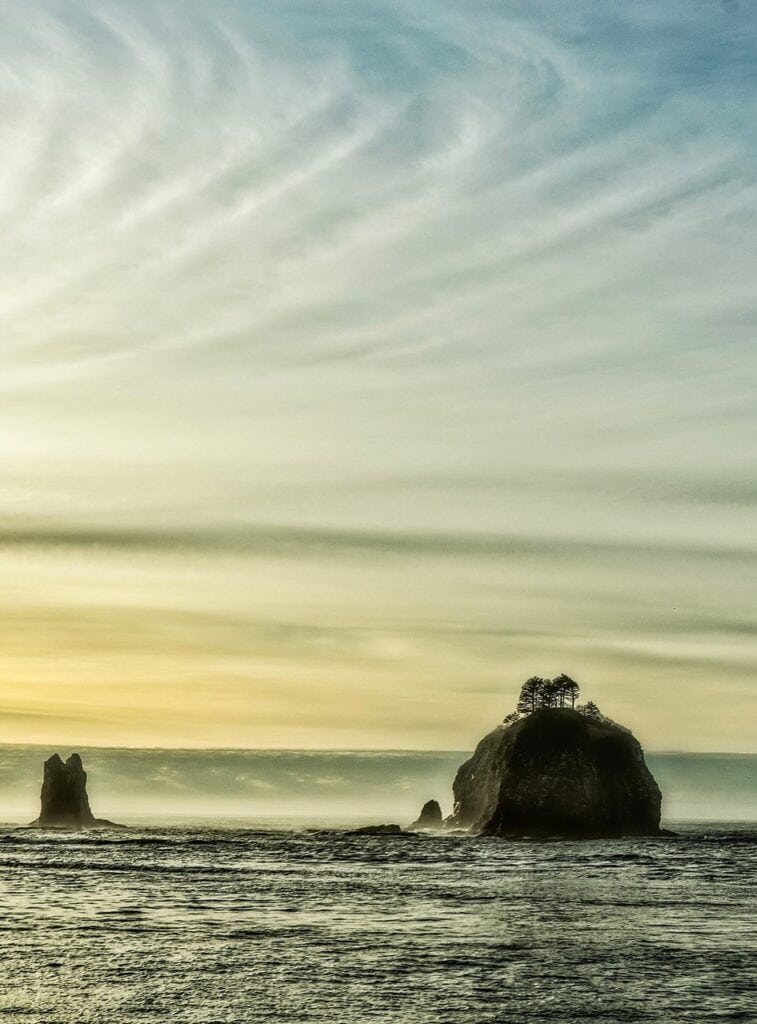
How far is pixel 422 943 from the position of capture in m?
46.1

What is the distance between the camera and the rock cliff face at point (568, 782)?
6432 inches

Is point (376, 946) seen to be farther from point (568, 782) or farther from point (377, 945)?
point (568, 782)

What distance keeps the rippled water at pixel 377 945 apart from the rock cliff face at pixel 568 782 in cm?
7297

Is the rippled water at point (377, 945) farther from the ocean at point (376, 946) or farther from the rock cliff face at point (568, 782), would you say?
the rock cliff face at point (568, 782)

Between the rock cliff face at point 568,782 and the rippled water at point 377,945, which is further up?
the rock cliff face at point 568,782

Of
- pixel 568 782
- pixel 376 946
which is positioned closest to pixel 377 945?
pixel 376 946

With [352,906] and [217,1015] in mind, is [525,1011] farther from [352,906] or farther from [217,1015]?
[352,906]

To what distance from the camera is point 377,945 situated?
149 feet

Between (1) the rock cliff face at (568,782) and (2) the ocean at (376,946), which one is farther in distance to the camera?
(1) the rock cliff face at (568,782)

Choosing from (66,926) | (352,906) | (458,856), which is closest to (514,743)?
(458,856)

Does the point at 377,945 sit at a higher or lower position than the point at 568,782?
lower

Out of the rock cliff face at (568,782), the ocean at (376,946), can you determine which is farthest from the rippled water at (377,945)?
the rock cliff face at (568,782)

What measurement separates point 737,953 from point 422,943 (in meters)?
10.3

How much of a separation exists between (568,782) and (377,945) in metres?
123
